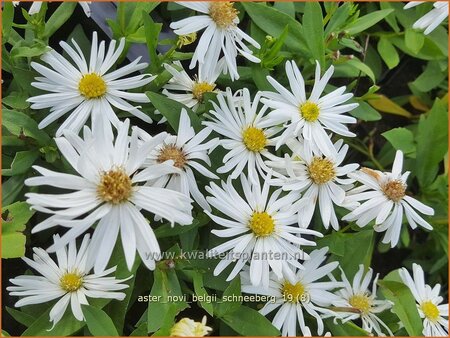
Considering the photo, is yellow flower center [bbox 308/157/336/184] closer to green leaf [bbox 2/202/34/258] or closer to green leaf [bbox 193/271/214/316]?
green leaf [bbox 193/271/214/316]

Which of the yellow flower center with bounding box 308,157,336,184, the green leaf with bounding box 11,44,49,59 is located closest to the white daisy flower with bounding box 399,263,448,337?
the yellow flower center with bounding box 308,157,336,184

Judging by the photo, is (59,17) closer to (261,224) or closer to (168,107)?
(168,107)

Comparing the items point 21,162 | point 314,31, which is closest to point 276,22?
point 314,31

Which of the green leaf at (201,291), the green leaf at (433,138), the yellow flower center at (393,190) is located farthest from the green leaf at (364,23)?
the green leaf at (201,291)

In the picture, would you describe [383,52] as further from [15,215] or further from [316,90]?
[15,215]

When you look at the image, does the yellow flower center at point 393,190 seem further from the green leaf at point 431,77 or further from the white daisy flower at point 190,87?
the green leaf at point 431,77

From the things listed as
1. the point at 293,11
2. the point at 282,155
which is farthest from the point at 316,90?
the point at 293,11
